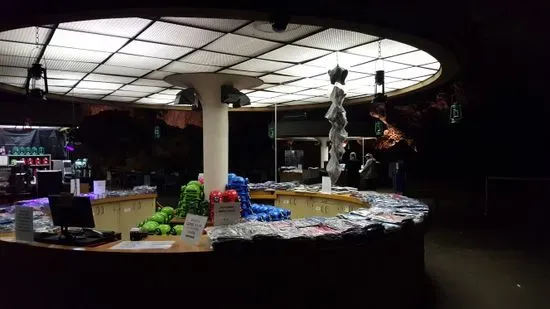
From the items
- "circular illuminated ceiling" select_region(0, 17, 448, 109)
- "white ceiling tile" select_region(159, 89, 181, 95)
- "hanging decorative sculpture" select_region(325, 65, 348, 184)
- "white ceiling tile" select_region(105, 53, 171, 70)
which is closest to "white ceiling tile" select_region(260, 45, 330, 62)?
"circular illuminated ceiling" select_region(0, 17, 448, 109)

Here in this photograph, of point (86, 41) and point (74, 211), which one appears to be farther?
point (86, 41)

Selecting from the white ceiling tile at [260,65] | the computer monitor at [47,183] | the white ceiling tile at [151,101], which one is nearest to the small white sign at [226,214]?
the white ceiling tile at [260,65]

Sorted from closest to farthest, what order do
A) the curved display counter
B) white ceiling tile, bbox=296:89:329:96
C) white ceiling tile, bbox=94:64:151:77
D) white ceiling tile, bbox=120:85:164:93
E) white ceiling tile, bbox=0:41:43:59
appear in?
white ceiling tile, bbox=0:41:43:59, white ceiling tile, bbox=94:64:151:77, the curved display counter, white ceiling tile, bbox=120:85:164:93, white ceiling tile, bbox=296:89:329:96

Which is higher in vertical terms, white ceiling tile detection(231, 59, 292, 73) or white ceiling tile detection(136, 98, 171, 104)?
white ceiling tile detection(136, 98, 171, 104)

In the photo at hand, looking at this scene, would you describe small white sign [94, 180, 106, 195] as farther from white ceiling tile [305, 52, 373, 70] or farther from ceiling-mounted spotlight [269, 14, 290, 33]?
ceiling-mounted spotlight [269, 14, 290, 33]

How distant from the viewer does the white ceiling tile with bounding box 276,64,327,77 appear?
5934mm

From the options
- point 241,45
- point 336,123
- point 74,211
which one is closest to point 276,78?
point 336,123

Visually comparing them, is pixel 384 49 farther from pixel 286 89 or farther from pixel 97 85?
pixel 97 85

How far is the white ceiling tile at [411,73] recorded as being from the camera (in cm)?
619

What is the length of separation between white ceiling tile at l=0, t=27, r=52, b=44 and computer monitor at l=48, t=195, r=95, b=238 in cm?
196

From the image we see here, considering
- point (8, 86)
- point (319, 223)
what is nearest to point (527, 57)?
point (319, 223)

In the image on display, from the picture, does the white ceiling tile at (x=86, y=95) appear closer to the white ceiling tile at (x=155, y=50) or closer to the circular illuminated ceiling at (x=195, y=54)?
the circular illuminated ceiling at (x=195, y=54)

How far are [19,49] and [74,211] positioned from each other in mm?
2786

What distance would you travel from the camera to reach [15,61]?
5.39 m
